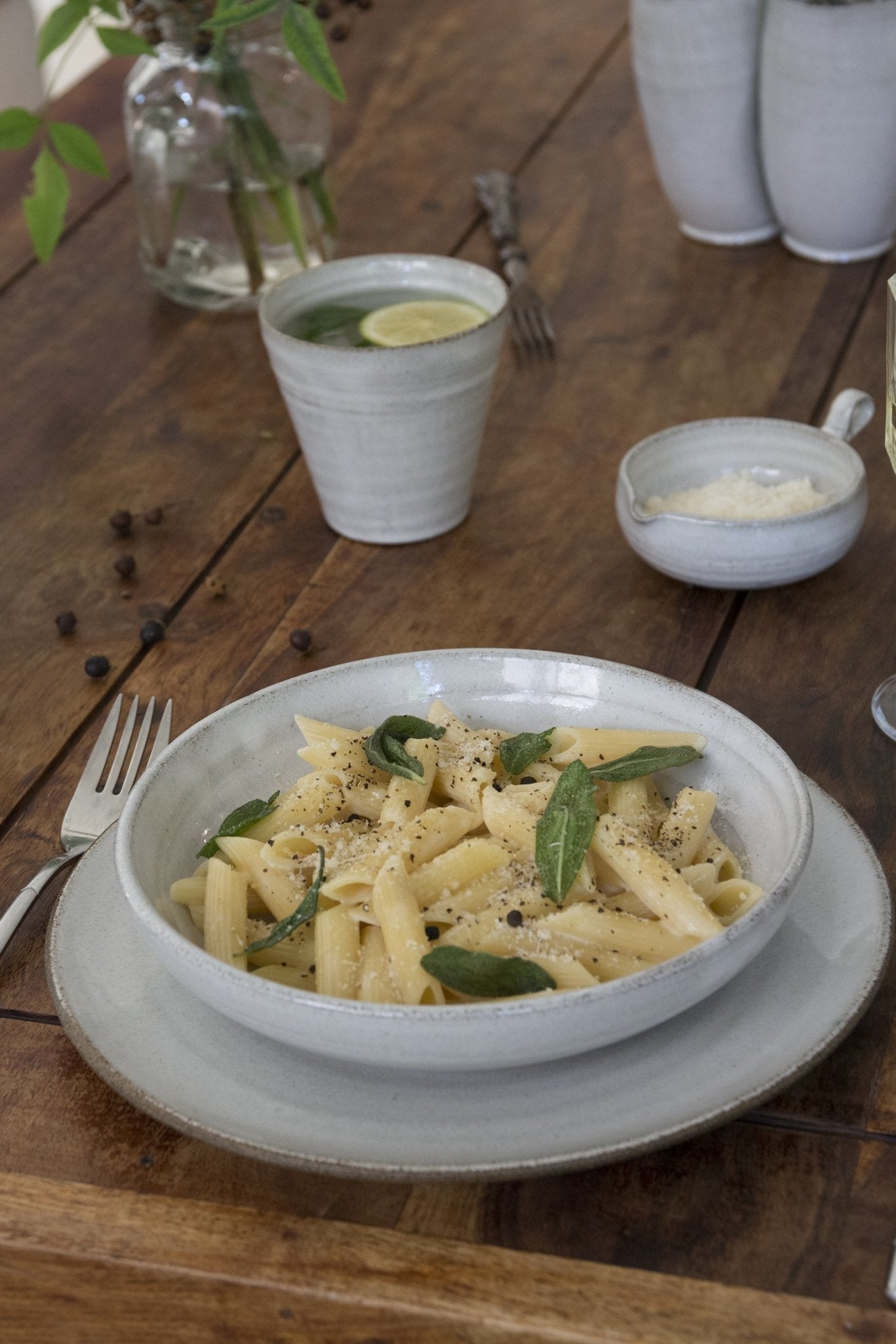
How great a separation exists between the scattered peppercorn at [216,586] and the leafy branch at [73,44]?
0.43m

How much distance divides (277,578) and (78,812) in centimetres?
37

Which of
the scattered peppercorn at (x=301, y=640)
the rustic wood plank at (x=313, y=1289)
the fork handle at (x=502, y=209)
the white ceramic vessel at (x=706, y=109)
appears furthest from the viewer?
the fork handle at (x=502, y=209)

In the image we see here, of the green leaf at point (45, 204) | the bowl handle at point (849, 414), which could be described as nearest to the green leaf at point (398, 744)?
the bowl handle at point (849, 414)

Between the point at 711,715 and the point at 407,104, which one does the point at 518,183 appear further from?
the point at 711,715

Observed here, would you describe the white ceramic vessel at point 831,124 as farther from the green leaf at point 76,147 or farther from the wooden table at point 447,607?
the green leaf at point 76,147

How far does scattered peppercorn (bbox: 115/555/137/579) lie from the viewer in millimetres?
1328

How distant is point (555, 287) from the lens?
1.78 metres

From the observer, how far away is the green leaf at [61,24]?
4.59ft

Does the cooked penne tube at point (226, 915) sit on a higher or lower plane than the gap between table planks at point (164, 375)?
higher

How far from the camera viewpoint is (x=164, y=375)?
1.66 metres

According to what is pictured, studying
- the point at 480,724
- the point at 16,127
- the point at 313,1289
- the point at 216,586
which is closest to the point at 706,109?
the point at 16,127

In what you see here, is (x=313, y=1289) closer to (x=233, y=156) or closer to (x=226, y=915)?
(x=226, y=915)

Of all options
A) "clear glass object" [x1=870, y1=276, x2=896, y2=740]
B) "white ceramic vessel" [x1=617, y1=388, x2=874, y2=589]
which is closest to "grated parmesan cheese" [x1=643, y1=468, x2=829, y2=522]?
"white ceramic vessel" [x1=617, y1=388, x2=874, y2=589]

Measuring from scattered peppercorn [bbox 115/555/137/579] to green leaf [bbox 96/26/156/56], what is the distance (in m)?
0.50
